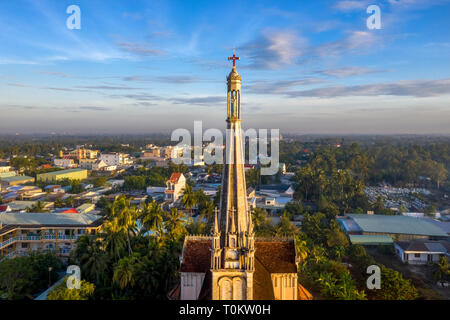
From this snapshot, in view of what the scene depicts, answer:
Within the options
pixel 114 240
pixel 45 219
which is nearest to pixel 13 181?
pixel 45 219

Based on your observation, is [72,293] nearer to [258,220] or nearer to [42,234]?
[42,234]

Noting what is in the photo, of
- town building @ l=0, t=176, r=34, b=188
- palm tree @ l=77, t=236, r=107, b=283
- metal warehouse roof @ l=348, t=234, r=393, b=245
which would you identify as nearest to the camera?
palm tree @ l=77, t=236, r=107, b=283

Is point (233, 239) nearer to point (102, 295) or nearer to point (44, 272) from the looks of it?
point (102, 295)

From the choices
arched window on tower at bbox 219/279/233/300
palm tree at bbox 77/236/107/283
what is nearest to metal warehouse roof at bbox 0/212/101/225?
palm tree at bbox 77/236/107/283

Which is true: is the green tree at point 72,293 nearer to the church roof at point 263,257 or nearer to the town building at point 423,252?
the church roof at point 263,257

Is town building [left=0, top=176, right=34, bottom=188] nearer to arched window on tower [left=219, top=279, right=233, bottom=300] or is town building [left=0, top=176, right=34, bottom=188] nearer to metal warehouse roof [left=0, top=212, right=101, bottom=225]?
metal warehouse roof [left=0, top=212, right=101, bottom=225]

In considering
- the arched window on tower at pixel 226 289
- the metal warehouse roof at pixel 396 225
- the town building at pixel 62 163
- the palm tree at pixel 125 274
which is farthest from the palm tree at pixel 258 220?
the town building at pixel 62 163
